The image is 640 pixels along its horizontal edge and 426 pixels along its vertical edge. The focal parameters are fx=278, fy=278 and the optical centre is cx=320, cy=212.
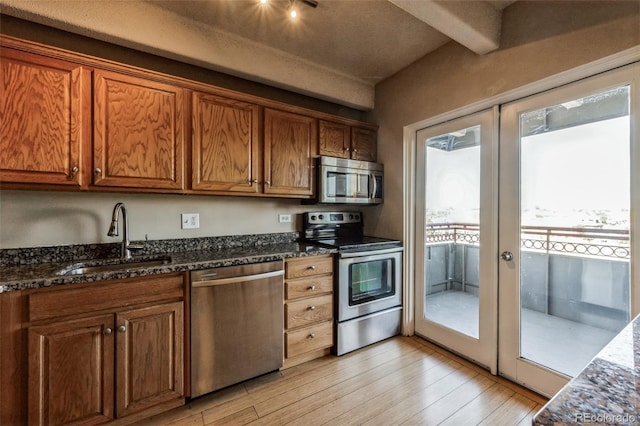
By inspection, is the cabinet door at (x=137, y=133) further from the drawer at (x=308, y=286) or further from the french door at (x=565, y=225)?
the french door at (x=565, y=225)

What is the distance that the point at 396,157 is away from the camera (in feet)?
9.41

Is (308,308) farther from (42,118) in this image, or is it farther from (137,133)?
(42,118)

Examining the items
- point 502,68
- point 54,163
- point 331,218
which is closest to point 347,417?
point 331,218

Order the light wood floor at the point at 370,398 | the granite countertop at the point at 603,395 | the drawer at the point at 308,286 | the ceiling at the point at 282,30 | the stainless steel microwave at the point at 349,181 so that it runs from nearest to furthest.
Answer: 1. the granite countertop at the point at 603,395
2. the light wood floor at the point at 370,398
3. the ceiling at the point at 282,30
4. the drawer at the point at 308,286
5. the stainless steel microwave at the point at 349,181

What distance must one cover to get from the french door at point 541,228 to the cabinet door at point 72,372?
98.9 inches

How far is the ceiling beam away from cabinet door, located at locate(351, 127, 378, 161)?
3.83 ft

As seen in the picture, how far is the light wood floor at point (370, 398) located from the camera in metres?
1.68

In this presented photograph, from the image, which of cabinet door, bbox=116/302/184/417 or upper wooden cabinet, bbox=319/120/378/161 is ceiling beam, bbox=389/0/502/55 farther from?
cabinet door, bbox=116/302/184/417

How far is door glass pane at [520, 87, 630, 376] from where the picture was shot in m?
1.61

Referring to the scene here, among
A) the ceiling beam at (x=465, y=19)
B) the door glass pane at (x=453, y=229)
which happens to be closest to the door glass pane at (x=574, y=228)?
the door glass pane at (x=453, y=229)

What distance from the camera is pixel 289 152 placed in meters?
2.48

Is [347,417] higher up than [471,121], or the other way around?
[471,121]

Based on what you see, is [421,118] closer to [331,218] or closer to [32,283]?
[331,218]

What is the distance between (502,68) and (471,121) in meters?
0.42
